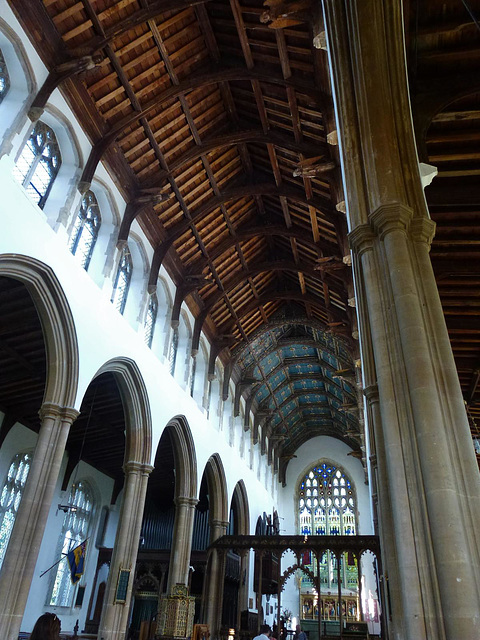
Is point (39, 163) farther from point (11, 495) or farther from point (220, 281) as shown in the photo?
point (11, 495)

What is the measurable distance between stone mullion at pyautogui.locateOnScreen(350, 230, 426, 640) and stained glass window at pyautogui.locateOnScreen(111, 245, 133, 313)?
22.8 ft

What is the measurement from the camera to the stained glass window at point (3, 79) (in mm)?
7801

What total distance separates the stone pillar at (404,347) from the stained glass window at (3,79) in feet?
17.4

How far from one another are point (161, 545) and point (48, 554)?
4.06m

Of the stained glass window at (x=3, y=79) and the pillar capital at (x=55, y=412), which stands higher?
the stained glass window at (x=3, y=79)

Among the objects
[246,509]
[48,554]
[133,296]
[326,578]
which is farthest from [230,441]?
[326,578]

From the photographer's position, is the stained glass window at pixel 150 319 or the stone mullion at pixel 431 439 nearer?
the stone mullion at pixel 431 439

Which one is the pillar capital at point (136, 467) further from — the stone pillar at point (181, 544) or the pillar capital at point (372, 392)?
the pillar capital at point (372, 392)

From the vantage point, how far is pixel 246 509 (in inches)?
728

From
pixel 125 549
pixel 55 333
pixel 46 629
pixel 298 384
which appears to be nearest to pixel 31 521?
pixel 55 333

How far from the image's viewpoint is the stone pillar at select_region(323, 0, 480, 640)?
119 inches

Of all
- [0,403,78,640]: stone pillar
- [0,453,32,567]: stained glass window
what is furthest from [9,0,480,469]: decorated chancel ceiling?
[0,453,32,567]: stained glass window

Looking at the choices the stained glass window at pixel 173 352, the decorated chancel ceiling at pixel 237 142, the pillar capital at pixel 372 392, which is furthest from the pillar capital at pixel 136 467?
the pillar capital at pixel 372 392

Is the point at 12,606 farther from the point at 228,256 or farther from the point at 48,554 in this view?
the point at 228,256
